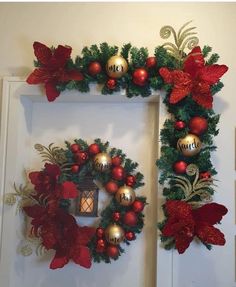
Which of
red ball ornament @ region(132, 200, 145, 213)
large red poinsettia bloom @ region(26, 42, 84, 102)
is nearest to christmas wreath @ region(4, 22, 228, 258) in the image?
large red poinsettia bloom @ region(26, 42, 84, 102)

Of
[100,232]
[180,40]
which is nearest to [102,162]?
[100,232]

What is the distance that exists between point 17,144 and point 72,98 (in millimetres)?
338

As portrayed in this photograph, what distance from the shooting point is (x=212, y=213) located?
3.99ft

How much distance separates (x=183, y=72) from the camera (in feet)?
4.23

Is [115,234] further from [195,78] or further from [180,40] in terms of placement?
[180,40]

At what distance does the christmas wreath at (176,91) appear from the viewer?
4.05 feet

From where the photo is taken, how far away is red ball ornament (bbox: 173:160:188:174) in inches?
50.7

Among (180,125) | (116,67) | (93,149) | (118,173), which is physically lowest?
(118,173)

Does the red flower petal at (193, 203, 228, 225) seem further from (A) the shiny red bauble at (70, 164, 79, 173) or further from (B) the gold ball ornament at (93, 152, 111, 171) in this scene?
(A) the shiny red bauble at (70, 164, 79, 173)

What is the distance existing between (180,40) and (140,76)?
25cm

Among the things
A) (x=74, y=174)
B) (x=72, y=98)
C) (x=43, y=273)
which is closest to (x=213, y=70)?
(x=72, y=98)

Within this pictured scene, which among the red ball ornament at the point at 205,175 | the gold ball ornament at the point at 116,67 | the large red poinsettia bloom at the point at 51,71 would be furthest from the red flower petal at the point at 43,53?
the red ball ornament at the point at 205,175

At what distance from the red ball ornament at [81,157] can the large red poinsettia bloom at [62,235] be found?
0.23 m

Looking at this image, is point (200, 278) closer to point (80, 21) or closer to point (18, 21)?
point (80, 21)
